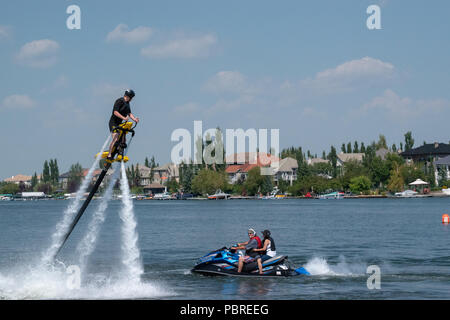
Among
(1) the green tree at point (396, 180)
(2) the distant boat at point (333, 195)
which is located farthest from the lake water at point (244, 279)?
(2) the distant boat at point (333, 195)

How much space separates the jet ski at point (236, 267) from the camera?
29.8 metres

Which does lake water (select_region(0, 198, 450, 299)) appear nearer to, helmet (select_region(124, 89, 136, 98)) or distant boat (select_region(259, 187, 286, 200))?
helmet (select_region(124, 89, 136, 98))

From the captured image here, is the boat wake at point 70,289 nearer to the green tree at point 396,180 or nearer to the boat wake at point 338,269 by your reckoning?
the boat wake at point 338,269

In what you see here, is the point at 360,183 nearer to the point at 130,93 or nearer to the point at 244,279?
the point at 244,279

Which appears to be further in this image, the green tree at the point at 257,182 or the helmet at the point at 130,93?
the green tree at the point at 257,182

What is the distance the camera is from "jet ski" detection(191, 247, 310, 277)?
29766 millimetres

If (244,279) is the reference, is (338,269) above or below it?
below

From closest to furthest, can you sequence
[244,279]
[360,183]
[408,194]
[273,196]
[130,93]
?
[130,93] < [244,279] < [408,194] < [360,183] < [273,196]

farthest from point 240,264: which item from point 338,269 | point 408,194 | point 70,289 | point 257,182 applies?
point 257,182

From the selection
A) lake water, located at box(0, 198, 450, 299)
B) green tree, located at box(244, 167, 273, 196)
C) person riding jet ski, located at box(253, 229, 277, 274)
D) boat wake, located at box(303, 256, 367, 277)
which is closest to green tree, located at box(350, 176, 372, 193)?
green tree, located at box(244, 167, 273, 196)

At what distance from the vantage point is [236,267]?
30109 mm

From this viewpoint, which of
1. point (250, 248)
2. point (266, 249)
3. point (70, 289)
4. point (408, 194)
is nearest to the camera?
point (70, 289)

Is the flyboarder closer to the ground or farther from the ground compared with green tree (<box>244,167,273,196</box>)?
farther from the ground

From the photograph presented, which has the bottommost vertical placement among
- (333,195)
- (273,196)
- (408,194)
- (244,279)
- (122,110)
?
(273,196)
